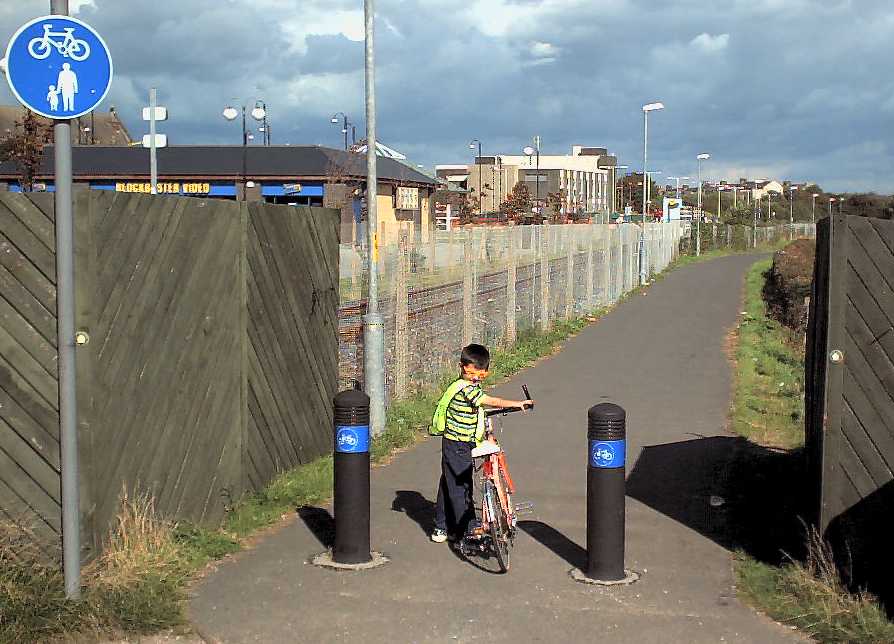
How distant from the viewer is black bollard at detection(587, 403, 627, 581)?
22.1ft

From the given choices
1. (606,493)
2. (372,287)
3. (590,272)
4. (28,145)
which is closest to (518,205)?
(28,145)

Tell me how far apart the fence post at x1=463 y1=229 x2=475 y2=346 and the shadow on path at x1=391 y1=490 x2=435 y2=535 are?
7.13m

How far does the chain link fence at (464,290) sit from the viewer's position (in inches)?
501

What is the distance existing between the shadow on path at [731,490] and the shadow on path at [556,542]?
0.99 m

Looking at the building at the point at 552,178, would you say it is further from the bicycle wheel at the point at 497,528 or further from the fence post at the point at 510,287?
the bicycle wheel at the point at 497,528

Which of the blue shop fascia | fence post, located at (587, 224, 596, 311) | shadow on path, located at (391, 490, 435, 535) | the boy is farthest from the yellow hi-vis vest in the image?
the blue shop fascia

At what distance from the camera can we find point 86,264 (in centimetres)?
635

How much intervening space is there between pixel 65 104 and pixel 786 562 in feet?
16.0

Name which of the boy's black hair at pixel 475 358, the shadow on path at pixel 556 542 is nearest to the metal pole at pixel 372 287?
the shadow on path at pixel 556 542

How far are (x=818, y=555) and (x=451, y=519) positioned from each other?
2332 millimetres

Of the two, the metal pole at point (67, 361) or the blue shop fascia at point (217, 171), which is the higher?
the blue shop fascia at point (217, 171)

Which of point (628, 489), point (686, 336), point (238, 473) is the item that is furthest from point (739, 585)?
point (686, 336)

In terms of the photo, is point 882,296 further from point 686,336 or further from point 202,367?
point 686,336

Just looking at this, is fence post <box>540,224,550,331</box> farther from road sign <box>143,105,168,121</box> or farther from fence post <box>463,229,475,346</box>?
road sign <box>143,105,168,121</box>
